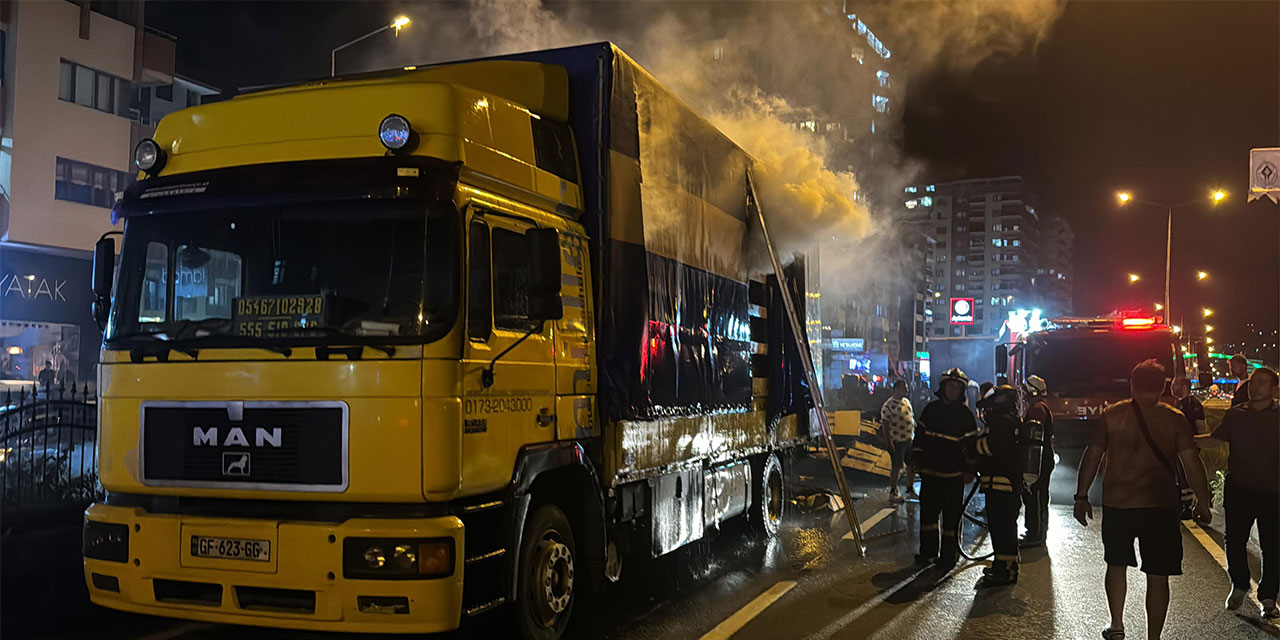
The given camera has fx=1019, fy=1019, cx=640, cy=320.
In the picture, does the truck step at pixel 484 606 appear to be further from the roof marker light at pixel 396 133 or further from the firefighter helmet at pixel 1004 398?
the firefighter helmet at pixel 1004 398

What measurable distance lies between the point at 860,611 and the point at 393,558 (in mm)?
3667

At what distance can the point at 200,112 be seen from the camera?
18.9 feet

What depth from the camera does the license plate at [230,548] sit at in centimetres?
495

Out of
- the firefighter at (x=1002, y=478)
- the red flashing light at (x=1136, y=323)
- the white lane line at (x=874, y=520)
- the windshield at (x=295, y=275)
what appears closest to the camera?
the windshield at (x=295, y=275)

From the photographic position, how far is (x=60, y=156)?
31.6 meters

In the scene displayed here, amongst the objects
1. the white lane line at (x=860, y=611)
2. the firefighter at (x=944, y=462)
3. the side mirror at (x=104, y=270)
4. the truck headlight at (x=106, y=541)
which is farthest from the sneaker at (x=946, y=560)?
the side mirror at (x=104, y=270)

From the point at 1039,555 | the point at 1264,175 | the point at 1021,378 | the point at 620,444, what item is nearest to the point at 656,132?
the point at 620,444

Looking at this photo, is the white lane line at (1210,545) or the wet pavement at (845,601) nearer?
the wet pavement at (845,601)

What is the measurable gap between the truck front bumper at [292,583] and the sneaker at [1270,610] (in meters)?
5.68

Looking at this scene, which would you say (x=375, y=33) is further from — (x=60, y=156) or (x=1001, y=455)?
(x=60, y=156)

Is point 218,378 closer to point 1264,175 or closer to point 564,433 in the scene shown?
point 564,433

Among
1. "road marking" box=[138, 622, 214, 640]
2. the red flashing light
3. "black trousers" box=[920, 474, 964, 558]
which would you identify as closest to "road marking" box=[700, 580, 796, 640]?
"black trousers" box=[920, 474, 964, 558]

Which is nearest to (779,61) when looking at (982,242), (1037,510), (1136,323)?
(1136,323)

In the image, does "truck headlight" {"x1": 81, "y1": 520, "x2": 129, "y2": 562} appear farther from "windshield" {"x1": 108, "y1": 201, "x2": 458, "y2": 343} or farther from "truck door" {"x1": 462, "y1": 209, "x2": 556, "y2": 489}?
"truck door" {"x1": 462, "y1": 209, "x2": 556, "y2": 489}
